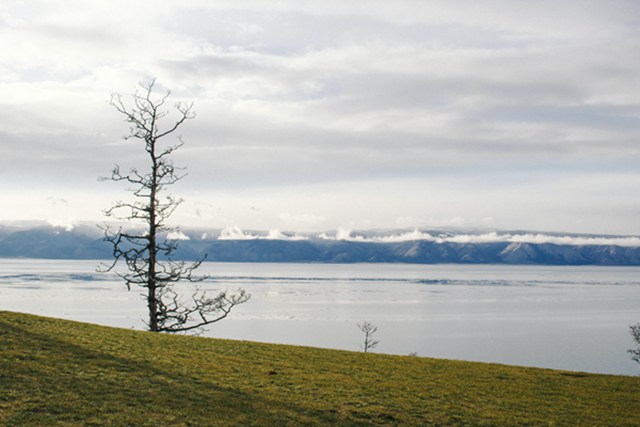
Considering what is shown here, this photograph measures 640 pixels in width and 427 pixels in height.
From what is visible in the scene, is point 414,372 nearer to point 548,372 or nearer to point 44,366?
point 548,372

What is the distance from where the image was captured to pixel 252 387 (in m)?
17.6

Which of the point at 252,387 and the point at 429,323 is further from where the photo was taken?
the point at 429,323

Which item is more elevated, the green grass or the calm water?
the green grass

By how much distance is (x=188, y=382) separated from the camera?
57.0 ft

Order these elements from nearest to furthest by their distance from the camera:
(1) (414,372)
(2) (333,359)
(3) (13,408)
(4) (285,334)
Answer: (3) (13,408)
(1) (414,372)
(2) (333,359)
(4) (285,334)

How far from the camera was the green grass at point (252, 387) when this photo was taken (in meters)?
14.4

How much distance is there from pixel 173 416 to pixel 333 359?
10501mm

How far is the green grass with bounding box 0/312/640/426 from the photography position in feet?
47.4

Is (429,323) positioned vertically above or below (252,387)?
below

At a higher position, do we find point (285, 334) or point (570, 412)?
point (570, 412)

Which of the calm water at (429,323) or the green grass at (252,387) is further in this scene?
the calm water at (429,323)

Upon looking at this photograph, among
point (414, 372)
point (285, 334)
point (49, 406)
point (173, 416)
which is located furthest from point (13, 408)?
point (285, 334)

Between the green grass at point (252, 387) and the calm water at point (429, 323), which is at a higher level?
the green grass at point (252, 387)

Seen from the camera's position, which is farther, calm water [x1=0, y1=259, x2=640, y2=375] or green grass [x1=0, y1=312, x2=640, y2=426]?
calm water [x1=0, y1=259, x2=640, y2=375]
